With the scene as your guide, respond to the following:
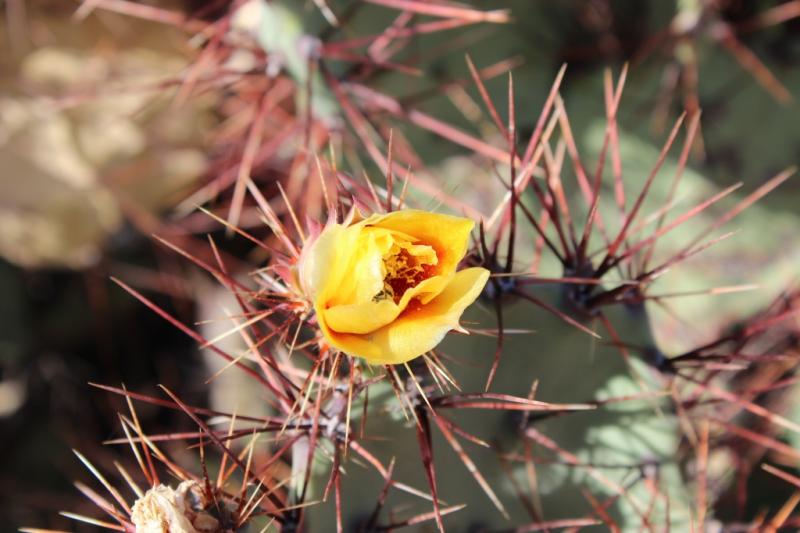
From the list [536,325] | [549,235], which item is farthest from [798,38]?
[536,325]

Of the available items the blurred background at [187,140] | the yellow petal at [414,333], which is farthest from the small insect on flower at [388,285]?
the blurred background at [187,140]

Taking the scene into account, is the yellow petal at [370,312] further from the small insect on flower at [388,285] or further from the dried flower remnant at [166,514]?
the dried flower remnant at [166,514]

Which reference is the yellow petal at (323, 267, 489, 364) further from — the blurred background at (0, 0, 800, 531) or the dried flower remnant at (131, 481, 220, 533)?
the blurred background at (0, 0, 800, 531)

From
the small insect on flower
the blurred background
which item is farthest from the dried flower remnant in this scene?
the blurred background

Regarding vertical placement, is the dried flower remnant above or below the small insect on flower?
below

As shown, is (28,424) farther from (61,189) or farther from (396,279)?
(396,279)

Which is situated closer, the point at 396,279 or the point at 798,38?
the point at 396,279

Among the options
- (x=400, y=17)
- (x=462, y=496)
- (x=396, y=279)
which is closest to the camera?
(x=396, y=279)

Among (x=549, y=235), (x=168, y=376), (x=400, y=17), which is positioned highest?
(x=400, y=17)
